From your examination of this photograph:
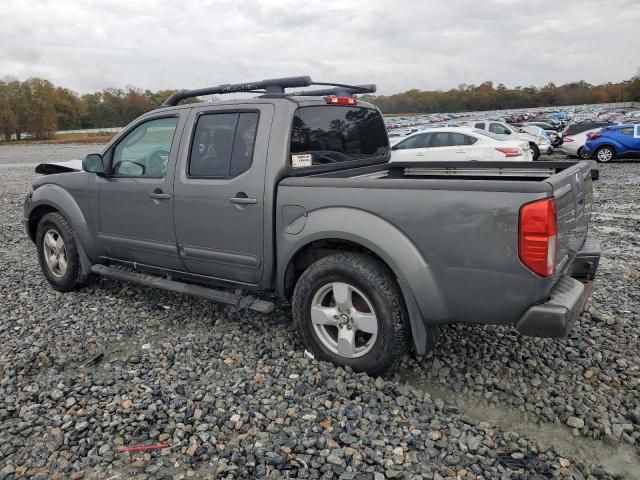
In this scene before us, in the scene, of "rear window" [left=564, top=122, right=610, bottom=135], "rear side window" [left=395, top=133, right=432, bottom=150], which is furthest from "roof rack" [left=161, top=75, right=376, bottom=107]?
"rear window" [left=564, top=122, right=610, bottom=135]

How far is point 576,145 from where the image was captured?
1970 cm

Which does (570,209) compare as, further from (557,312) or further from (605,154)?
(605,154)

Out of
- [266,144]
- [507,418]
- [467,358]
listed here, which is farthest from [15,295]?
[507,418]

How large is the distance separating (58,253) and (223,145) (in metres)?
2.58

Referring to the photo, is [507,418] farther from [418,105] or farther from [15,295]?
[418,105]

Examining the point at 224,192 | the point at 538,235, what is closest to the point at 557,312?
the point at 538,235

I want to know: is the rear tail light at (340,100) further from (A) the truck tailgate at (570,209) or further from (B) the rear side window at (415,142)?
(B) the rear side window at (415,142)

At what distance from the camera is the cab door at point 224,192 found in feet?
12.5

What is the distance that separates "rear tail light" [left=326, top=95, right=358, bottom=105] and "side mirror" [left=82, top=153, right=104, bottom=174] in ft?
7.29

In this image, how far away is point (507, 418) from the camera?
3.11 meters

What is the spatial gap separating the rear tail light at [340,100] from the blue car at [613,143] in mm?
17720

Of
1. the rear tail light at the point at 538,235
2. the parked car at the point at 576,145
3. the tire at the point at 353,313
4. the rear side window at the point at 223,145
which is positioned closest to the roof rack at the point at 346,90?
the rear side window at the point at 223,145

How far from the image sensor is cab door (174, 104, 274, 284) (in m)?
3.81

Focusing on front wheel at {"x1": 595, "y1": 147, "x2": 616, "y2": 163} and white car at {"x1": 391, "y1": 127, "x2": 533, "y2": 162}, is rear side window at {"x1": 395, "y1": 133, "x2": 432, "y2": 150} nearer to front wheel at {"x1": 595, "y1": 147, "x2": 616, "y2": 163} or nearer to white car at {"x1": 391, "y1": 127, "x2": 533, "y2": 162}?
white car at {"x1": 391, "y1": 127, "x2": 533, "y2": 162}
